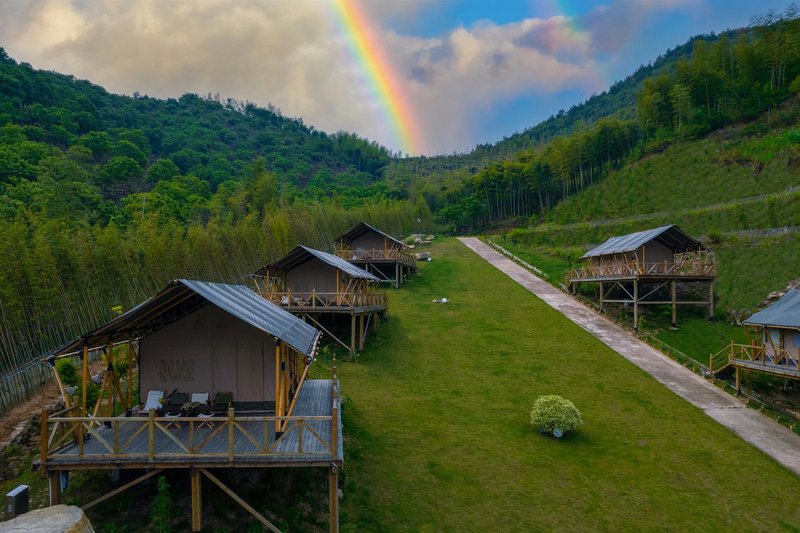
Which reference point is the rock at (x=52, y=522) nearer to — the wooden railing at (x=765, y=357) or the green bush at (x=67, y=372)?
the green bush at (x=67, y=372)

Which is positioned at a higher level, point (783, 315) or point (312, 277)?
point (312, 277)

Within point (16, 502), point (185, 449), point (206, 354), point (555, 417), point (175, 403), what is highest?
point (206, 354)

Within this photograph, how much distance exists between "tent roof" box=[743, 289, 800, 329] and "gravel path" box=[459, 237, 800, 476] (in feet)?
10.4

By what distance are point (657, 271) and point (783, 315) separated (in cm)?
926

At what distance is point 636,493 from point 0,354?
60.2 feet

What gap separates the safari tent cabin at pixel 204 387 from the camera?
8.06 metres

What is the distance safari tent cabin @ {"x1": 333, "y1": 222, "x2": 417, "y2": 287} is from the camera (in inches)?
1319

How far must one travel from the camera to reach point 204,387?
35.0 feet

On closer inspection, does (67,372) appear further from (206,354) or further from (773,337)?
(773,337)

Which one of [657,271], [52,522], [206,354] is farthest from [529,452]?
[657,271]

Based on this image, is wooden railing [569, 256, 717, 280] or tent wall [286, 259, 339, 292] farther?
wooden railing [569, 256, 717, 280]

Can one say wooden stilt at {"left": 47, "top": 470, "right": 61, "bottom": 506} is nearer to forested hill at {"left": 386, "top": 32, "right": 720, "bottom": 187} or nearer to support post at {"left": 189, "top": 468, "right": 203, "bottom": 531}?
support post at {"left": 189, "top": 468, "right": 203, "bottom": 531}

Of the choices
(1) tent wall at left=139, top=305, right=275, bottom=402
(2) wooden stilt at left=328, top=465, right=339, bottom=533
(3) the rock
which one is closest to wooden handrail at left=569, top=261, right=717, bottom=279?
(1) tent wall at left=139, top=305, right=275, bottom=402

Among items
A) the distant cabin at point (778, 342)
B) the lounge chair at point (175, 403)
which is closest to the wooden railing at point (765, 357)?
the distant cabin at point (778, 342)
